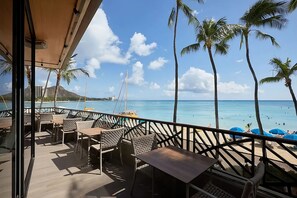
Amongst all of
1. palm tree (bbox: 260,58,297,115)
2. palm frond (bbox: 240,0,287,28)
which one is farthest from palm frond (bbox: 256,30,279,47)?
palm tree (bbox: 260,58,297,115)

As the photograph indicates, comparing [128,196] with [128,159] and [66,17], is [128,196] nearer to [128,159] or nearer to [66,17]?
[128,159]

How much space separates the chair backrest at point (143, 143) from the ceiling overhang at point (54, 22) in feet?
5.54

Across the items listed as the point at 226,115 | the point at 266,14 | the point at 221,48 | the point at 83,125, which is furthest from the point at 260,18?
the point at 226,115

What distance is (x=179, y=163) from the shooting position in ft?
5.84

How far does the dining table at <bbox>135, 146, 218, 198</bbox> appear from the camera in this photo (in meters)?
1.53

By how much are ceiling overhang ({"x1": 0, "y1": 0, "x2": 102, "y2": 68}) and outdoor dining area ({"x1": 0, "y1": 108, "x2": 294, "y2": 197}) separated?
793 millimetres

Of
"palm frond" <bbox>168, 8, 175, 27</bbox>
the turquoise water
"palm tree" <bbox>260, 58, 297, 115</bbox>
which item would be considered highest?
"palm frond" <bbox>168, 8, 175, 27</bbox>

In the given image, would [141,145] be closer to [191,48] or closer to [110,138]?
[110,138]

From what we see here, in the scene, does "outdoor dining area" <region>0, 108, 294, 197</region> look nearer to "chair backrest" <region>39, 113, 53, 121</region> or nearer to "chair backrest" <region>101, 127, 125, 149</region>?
"chair backrest" <region>101, 127, 125, 149</region>

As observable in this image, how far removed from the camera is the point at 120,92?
1877 centimetres

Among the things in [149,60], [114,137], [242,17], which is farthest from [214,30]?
[149,60]

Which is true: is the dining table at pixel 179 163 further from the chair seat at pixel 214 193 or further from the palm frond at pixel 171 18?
the palm frond at pixel 171 18

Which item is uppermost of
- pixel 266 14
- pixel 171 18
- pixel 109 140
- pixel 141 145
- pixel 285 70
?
pixel 171 18

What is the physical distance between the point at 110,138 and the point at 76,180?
87 cm
